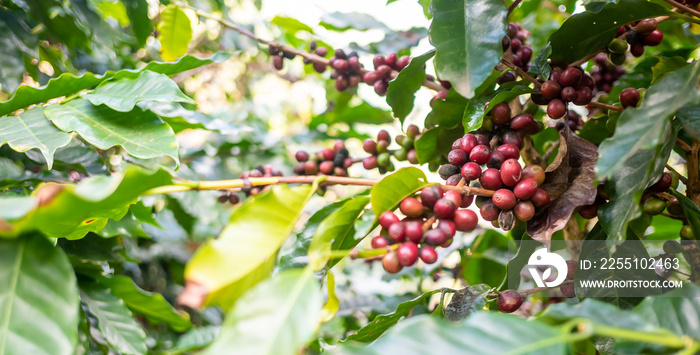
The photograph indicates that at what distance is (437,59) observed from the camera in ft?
2.02

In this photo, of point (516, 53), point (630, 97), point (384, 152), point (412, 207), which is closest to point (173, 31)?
point (384, 152)

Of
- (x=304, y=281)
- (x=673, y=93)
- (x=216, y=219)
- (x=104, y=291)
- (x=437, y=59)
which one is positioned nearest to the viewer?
(x=304, y=281)

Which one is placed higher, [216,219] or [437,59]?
[437,59]

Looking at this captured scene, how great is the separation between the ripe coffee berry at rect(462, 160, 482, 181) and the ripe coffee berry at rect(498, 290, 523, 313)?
7.9 inches

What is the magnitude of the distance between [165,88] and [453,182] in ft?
1.71

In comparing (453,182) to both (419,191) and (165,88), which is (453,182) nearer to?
(419,191)

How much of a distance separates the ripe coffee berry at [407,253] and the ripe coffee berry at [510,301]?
25 cm

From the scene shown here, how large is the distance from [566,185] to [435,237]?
0.26 m

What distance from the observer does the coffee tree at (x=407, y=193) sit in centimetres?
41

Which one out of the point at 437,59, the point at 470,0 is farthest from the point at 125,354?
the point at 470,0

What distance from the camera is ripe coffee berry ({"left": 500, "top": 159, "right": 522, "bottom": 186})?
1.95 feet

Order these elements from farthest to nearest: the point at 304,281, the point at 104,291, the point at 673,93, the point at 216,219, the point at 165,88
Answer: the point at 216,219, the point at 104,291, the point at 165,88, the point at 673,93, the point at 304,281

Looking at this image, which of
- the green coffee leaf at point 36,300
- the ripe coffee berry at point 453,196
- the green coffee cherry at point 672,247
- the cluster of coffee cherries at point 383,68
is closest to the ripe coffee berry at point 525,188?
the ripe coffee berry at point 453,196

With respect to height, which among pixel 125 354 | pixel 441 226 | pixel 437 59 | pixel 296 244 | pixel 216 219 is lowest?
pixel 216 219
